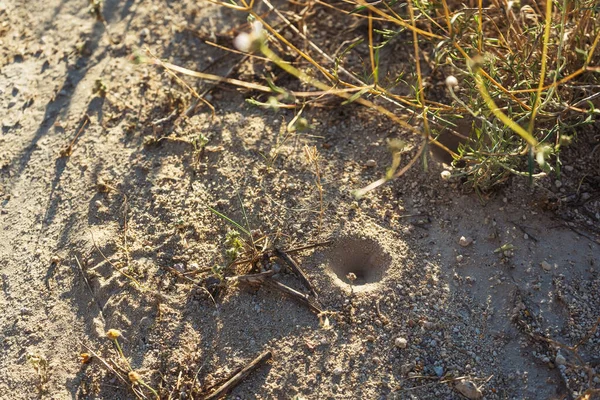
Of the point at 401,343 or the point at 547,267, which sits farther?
the point at 547,267

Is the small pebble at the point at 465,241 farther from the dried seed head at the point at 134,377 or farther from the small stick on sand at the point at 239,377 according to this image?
the dried seed head at the point at 134,377

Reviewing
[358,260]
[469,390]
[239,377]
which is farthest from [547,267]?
[239,377]

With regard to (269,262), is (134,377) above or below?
below

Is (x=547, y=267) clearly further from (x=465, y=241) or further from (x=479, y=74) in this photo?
(x=479, y=74)

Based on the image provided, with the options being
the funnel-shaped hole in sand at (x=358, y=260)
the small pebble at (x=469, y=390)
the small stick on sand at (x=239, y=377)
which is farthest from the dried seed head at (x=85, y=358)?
the small pebble at (x=469, y=390)

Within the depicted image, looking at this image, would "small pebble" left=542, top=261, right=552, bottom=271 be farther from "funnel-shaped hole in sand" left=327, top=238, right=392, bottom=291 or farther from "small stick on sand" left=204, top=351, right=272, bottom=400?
"small stick on sand" left=204, top=351, right=272, bottom=400

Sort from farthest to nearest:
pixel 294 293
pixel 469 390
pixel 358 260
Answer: pixel 358 260 < pixel 294 293 < pixel 469 390

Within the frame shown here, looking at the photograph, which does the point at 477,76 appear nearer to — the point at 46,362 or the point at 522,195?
the point at 522,195
